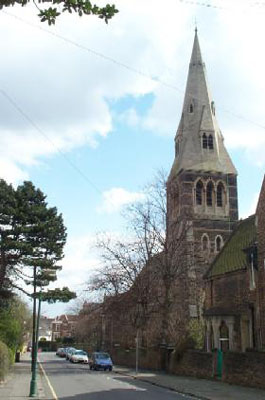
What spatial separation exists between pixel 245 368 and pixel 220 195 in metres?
41.9

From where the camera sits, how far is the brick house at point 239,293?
2670 centimetres

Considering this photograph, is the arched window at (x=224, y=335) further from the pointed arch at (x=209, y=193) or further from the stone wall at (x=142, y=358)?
the pointed arch at (x=209, y=193)

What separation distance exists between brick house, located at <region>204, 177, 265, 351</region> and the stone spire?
23.4 m

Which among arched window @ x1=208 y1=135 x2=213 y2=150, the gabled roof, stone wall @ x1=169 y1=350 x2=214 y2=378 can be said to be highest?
arched window @ x1=208 y1=135 x2=213 y2=150

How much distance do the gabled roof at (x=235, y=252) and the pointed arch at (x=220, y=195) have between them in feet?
61.7

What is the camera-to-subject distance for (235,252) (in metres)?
39.1

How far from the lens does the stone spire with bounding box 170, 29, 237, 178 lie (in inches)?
2547

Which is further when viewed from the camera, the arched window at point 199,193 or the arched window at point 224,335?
the arched window at point 199,193

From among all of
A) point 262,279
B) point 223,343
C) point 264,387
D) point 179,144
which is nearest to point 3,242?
point 223,343

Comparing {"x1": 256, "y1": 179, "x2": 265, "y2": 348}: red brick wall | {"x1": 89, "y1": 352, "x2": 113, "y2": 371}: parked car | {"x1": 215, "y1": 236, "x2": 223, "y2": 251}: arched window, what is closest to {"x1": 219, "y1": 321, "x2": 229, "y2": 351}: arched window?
{"x1": 256, "y1": 179, "x2": 265, "y2": 348}: red brick wall

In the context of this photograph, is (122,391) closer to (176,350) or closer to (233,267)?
(176,350)

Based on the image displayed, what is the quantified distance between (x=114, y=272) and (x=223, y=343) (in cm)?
886

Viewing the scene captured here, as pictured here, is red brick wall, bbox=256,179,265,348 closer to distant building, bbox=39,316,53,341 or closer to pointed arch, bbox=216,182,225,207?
pointed arch, bbox=216,182,225,207

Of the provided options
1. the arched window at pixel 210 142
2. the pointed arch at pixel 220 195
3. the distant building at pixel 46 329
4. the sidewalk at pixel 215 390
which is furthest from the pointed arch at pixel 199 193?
the distant building at pixel 46 329
